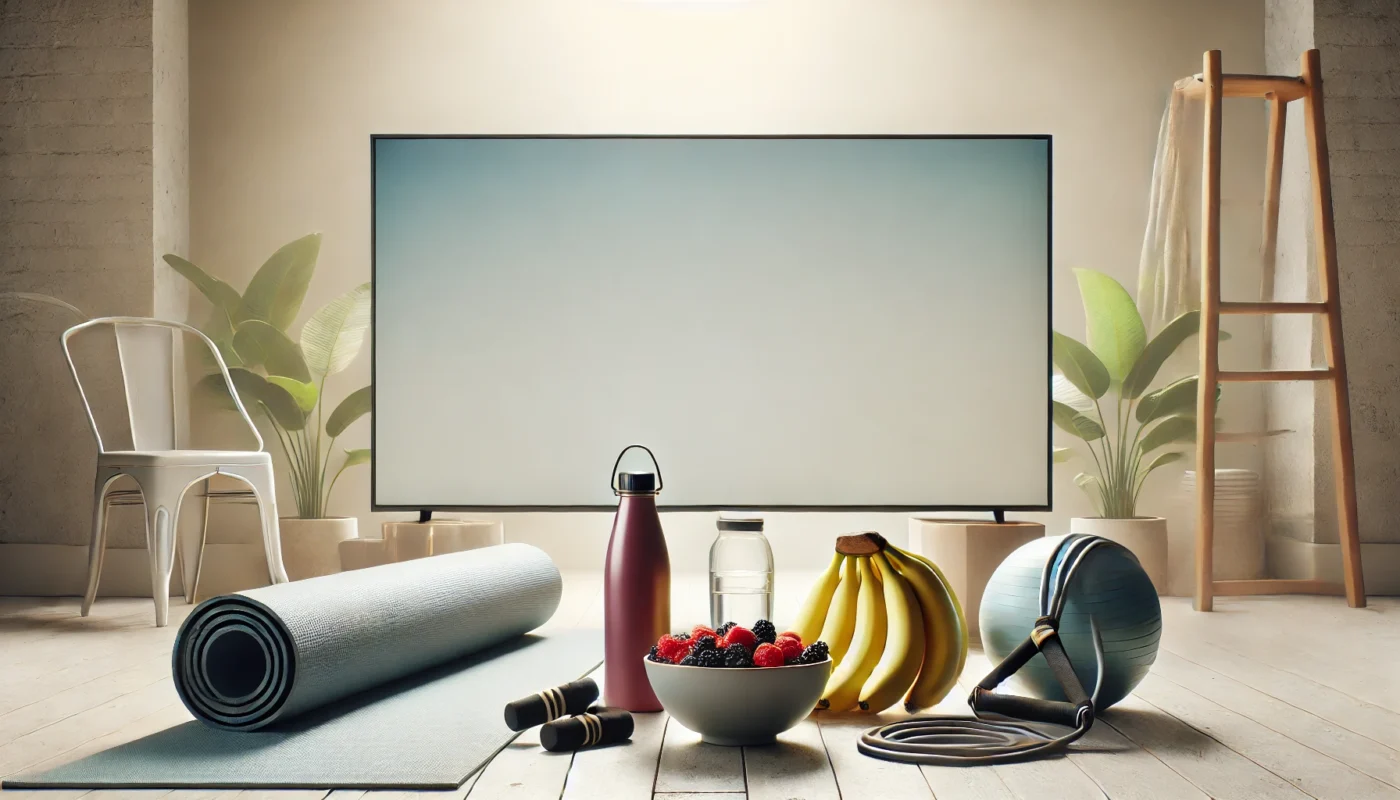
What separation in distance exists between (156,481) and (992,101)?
10.3 feet

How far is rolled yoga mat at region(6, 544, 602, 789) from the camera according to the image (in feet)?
4.91

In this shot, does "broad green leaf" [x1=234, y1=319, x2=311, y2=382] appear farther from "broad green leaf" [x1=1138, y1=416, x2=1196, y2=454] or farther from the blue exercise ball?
"broad green leaf" [x1=1138, y1=416, x2=1196, y2=454]

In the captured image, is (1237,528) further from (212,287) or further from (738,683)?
(212,287)

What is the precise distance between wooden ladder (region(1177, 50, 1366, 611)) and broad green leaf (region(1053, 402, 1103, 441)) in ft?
1.57

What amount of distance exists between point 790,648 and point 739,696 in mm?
105

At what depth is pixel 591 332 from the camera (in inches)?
111

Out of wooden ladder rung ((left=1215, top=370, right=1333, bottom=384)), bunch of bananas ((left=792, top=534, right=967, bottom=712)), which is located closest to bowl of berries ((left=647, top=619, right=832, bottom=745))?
bunch of bananas ((left=792, top=534, right=967, bottom=712))

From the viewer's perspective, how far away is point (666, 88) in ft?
13.9

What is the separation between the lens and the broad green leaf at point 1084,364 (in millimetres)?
3684

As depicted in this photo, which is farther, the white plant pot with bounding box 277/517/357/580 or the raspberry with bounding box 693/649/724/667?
the white plant pot with bounding box 277/517/357/580

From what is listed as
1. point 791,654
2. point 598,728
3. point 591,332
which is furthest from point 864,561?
point 591,332

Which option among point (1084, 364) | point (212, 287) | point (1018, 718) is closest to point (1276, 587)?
point (1084, 364)

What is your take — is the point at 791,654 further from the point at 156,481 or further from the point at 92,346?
the point at 92,346

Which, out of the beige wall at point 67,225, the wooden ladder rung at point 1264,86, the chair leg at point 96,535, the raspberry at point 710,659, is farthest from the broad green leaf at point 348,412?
the wooden ladder rung at point 1264,86
